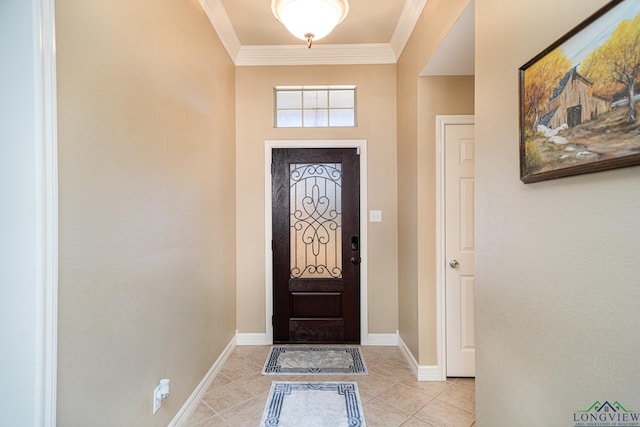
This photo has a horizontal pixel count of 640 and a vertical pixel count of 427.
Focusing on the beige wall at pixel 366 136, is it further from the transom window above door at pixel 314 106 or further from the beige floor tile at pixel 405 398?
the beige floor tile at pixel 405 398

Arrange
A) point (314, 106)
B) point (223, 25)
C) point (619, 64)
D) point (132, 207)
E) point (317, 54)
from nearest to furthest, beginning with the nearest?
1. point (619, 64)
2. point (132, 207)
3. point (223, 25)
4. point (317, 54)
5. point (314, 106)

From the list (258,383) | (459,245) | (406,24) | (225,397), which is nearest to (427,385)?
(459,245)

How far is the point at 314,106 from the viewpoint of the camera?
3393 mm

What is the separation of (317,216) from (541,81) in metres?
2.41

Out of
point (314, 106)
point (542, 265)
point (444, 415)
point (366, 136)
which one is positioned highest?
point (314, 106)

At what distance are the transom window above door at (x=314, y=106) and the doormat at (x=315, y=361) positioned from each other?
7.39 ft

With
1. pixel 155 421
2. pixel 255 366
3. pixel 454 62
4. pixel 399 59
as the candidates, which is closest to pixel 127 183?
pixel 155 421

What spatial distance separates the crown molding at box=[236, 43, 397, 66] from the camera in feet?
10.6

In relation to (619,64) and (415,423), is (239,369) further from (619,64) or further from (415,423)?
(619,64)

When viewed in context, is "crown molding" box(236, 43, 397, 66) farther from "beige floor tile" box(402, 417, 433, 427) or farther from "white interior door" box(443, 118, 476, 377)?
"beige floor tile" box(402, 417, 433, 427)

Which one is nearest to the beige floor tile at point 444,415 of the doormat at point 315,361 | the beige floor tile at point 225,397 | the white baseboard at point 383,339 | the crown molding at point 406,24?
the doormat at point 315,361

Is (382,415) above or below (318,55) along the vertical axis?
below

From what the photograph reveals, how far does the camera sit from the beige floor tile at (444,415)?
6.82 feet

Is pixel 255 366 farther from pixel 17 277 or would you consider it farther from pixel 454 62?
pixel 454 62
